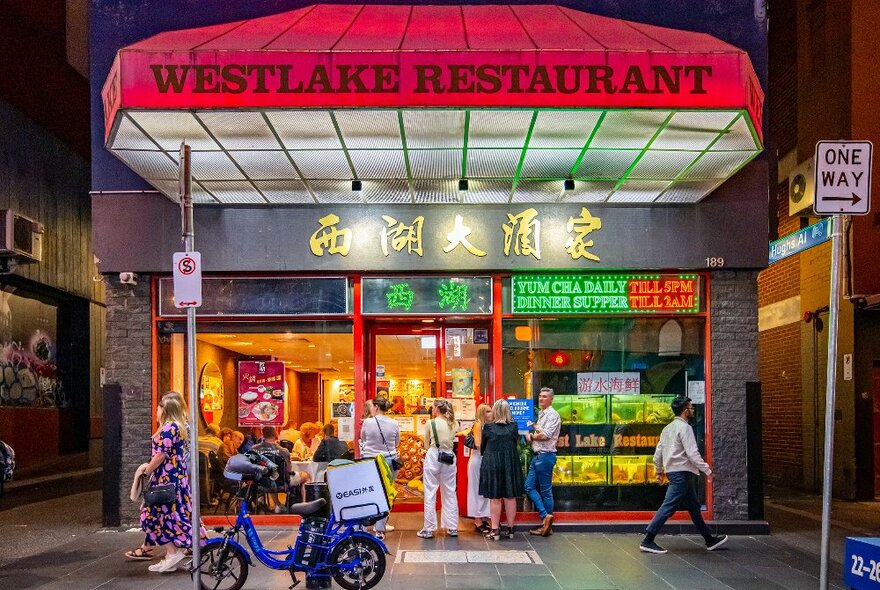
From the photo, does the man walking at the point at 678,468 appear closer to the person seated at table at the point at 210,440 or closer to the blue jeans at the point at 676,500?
the blue jeans at the point at 676,500

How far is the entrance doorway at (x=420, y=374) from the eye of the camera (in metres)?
12.2

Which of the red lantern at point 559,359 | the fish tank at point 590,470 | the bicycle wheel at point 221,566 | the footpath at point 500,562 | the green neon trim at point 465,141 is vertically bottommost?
the footpath at point 500,562

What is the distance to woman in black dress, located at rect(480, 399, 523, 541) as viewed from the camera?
10547 mm

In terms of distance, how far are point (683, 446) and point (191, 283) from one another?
577 cm

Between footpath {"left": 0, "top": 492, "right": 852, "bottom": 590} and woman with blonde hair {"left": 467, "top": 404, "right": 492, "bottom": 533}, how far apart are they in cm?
36

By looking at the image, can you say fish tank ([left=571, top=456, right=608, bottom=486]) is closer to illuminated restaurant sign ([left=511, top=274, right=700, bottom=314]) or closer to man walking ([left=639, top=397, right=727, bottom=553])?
man walking ([left=639, top=397, right=727, bottom=553])

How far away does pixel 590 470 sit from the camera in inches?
459

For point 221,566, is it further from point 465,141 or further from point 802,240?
point 802,240

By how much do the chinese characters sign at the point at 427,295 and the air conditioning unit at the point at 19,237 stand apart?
857 centimetres

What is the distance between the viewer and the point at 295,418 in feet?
39.3

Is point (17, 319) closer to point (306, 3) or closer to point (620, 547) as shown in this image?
point (306, 3)

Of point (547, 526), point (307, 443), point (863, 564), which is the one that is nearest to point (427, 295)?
point (307, 443)

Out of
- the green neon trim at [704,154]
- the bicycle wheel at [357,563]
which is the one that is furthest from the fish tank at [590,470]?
the bicycle wheel at [357,563]

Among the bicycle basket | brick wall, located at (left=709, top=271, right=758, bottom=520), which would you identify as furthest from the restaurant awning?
the bicycle basket
